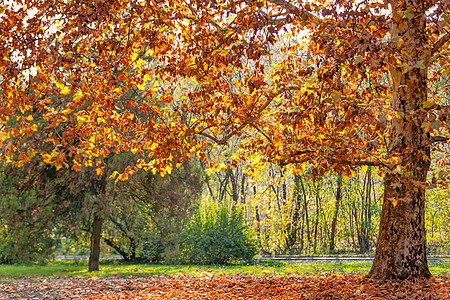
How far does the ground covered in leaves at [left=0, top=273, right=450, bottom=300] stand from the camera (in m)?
6.26

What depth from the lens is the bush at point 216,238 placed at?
15594 mm

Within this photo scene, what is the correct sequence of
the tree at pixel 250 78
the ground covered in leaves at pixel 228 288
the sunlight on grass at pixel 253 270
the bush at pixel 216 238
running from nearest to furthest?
1. the tree at pixel 250 78
2. the ground covered in leaves at pixel 228 288
3. the sunlight on grass at pixel 253 270
4. the bush at pixel 216 238

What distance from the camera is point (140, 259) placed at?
742 inches

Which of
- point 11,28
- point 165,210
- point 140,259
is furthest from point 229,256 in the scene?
point 11,28

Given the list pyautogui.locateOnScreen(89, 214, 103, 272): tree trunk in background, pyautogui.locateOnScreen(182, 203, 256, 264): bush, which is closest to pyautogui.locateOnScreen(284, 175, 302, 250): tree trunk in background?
pyautogui.locateOnScreen(182, 203, 256, 264): bush

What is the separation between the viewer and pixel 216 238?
51.6ft

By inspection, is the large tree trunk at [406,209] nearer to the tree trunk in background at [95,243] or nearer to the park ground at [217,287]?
the park ground at [217,287]

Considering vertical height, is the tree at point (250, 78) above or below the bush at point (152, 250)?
above

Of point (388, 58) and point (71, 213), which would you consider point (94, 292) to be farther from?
point (388, 58)

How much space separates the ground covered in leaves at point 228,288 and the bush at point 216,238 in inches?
174

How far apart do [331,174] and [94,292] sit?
15869 mm

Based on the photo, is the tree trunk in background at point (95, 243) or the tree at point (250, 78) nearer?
the tree at point (250, 78)

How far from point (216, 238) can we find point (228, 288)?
294 inches

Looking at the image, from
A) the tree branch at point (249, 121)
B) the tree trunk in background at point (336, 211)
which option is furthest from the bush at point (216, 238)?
the tree branch at point (249, 121)
